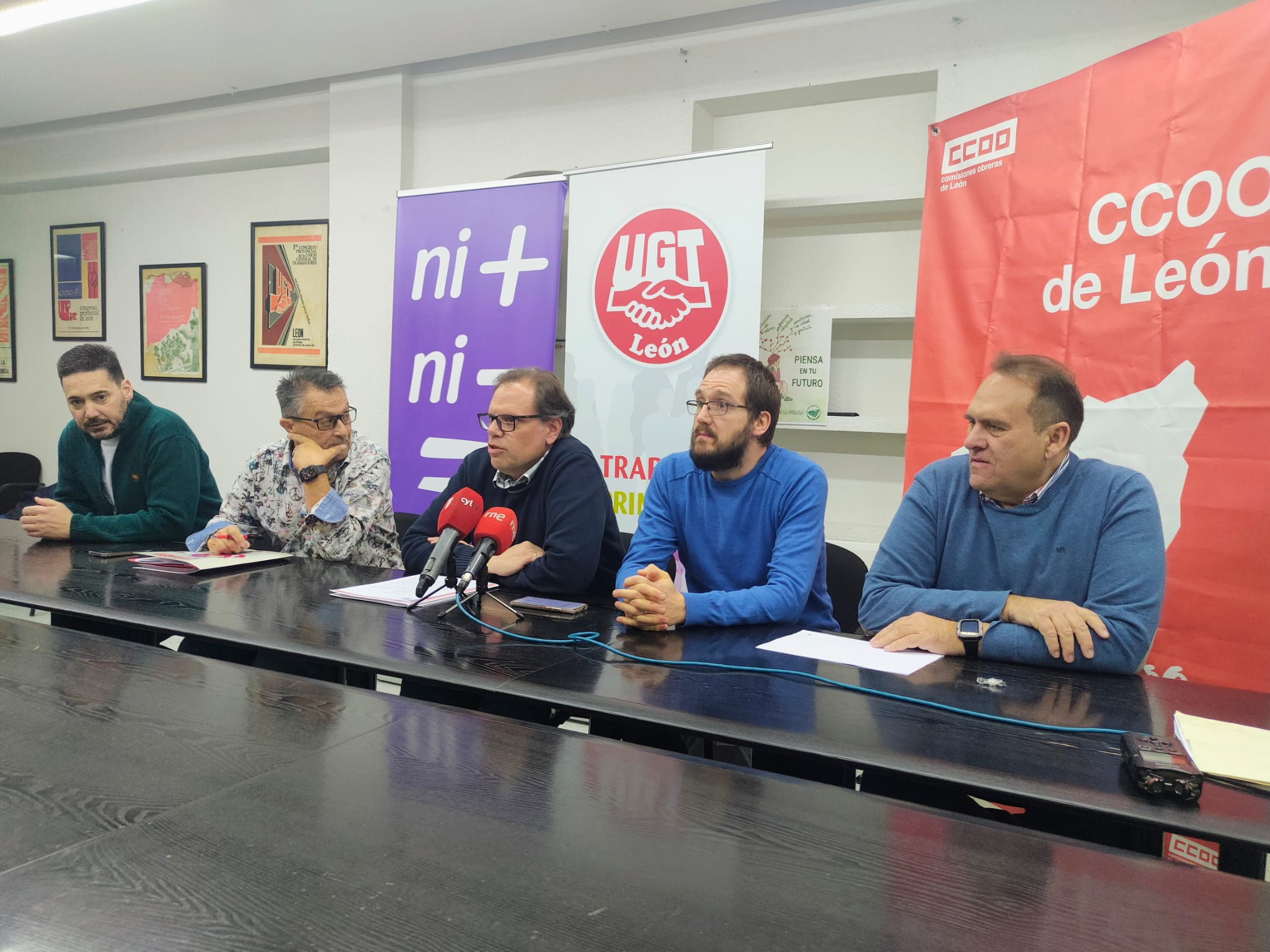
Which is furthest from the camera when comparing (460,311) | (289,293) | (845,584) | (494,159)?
(289,293)

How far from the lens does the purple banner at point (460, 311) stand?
371 cm

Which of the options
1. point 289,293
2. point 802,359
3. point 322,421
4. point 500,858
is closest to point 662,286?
point 802,359

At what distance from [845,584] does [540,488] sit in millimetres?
908

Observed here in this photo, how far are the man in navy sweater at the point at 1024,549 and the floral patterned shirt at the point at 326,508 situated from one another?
1.52m

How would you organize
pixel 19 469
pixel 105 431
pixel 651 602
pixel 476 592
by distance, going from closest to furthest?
pixel 651 602 < pixel 476 592 < pixel 105 431 < pixel 19 469

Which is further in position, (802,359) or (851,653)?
(802,359)

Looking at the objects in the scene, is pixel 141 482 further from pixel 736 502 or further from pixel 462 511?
pixel 736 502

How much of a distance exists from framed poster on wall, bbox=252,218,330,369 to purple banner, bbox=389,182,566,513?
1125 millimetres

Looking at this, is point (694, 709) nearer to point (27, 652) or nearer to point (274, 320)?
point (27, 652)

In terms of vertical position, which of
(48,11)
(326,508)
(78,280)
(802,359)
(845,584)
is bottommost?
(845,584)

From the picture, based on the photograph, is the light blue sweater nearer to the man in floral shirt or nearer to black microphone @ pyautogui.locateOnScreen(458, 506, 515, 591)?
black microphone @ pyautogui.locateOnScreen(458, 506, 515, 591)

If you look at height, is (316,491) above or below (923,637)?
above

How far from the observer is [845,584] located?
2.33 metres

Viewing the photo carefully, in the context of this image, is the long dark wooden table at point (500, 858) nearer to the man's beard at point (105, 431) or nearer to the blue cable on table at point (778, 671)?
the blue cable on table at point (778, 671)
